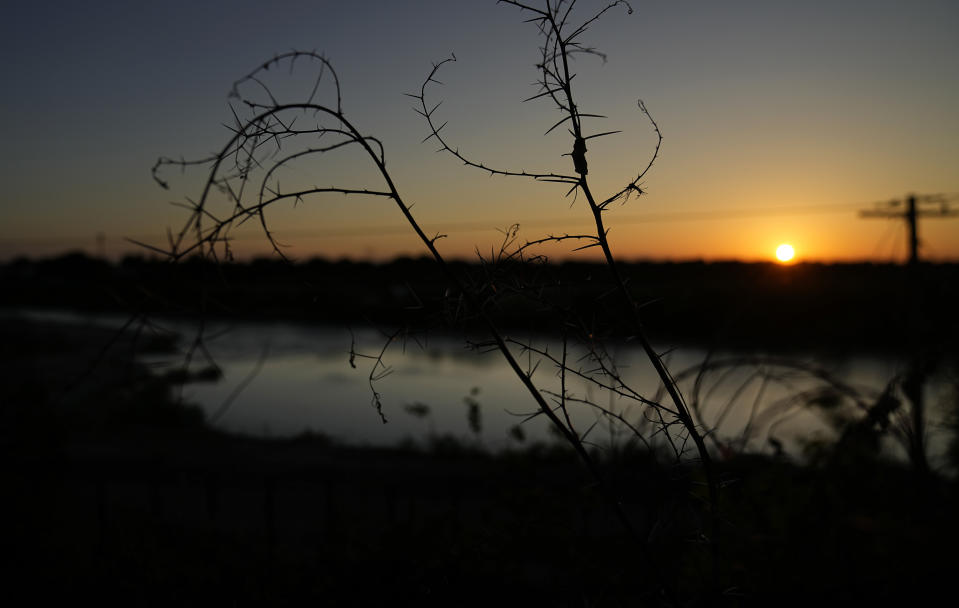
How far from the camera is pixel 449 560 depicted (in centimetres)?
145

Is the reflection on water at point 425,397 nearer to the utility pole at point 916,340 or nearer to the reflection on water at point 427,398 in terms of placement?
the reflection on water at point 427,398

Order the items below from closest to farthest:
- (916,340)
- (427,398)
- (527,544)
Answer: (527,544) < (916,340) < (427,398)

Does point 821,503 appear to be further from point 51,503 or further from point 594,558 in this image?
point 51,503

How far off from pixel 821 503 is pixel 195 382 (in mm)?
17109

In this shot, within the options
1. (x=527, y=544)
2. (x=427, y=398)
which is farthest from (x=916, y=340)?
(x=427, y=398)

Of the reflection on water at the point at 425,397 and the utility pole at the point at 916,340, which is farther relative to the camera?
the reflection on water at the point at 425,397

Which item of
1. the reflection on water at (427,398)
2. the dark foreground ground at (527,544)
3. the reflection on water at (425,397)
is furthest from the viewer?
the reflection on water at (425,397)

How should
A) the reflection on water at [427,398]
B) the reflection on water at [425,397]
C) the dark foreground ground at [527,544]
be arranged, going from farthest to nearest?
the reflection on water at [425,397], the reflection on water at [427,398], the dark foreground ground at [527,544]

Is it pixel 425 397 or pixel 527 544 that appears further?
pixel 425 397

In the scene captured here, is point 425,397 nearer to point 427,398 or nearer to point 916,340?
point 427,398

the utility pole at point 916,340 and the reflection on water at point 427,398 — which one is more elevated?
the utility pole at point 916,340

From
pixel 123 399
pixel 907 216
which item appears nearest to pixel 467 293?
pixel 907 216

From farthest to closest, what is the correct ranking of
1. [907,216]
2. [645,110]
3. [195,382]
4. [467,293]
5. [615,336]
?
[195,382] < [907,216] < [615,336] < [645,110] < [467,293]

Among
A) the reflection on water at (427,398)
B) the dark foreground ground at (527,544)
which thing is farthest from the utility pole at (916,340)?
the reflection on water at (427,398)
